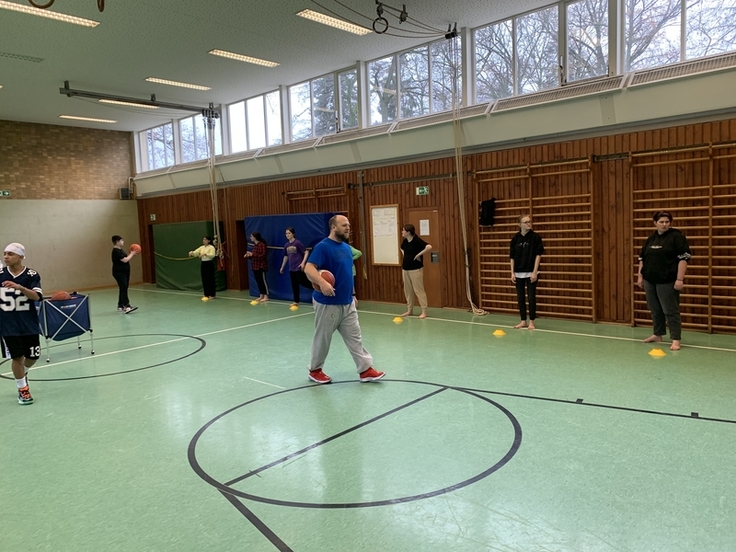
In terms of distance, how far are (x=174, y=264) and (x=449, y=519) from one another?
13.7m

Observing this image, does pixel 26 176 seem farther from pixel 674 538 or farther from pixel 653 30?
pixel 674 538

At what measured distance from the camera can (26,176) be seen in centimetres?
1464

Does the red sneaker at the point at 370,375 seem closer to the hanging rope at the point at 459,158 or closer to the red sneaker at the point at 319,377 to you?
the red sneaker at the point at 319,377

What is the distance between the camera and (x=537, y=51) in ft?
28.2

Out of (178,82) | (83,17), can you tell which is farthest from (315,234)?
(83,17)

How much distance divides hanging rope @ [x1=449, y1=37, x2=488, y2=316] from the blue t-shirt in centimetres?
446

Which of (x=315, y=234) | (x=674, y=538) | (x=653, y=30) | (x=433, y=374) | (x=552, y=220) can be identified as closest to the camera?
(x=674, y=538)

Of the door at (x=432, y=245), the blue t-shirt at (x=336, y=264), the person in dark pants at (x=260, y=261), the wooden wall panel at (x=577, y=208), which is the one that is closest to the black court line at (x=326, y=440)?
the blue t-shirt at (x=336, y=264)

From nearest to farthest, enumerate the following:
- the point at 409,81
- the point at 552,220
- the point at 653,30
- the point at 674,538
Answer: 1. the point at 674,538
2. the point at 653,30
3. the point at 552,220
4. the point at 409,81

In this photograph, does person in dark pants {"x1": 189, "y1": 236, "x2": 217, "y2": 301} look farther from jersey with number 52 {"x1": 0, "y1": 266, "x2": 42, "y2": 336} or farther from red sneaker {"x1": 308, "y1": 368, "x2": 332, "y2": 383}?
red sneaker {"x1": 308, "y1": 368, "x2": 332, "y2": 383}

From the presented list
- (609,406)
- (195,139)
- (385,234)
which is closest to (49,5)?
(609,406)

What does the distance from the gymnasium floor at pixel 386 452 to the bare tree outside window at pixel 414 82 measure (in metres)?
5.39

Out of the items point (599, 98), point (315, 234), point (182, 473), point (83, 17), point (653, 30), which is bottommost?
point (182, 473)

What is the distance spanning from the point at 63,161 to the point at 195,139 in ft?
13.0
